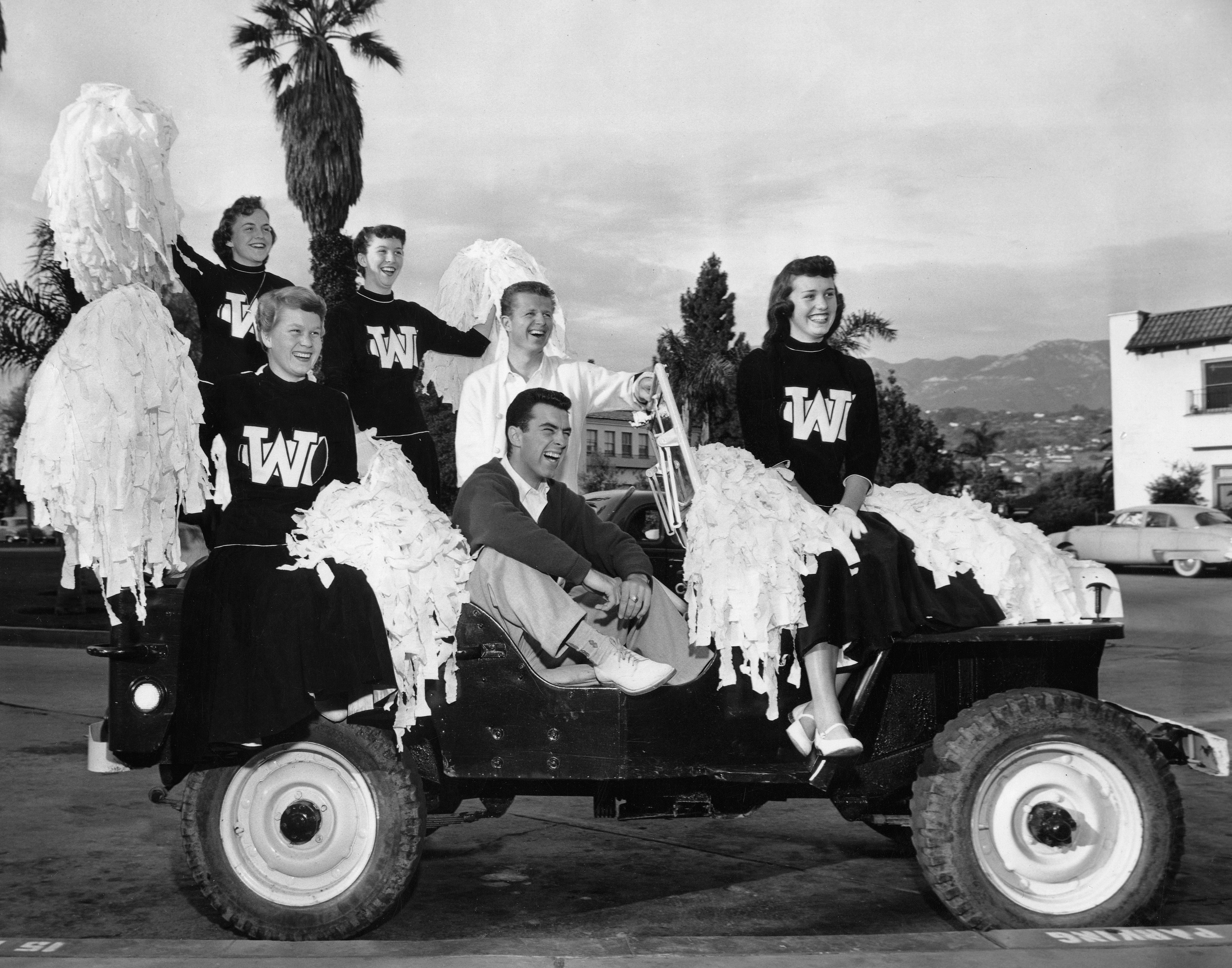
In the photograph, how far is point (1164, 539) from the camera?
24.6 meters

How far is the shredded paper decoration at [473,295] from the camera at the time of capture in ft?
18.5

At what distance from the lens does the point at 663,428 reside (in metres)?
4.16

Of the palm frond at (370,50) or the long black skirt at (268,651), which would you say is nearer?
the long black skirt at (268,651)

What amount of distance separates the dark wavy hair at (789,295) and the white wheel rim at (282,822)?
2145mm

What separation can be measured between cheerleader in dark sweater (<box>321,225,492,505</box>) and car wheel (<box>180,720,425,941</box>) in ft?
6.58

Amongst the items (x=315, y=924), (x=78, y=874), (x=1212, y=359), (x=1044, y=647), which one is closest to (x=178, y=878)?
(x=78, y=874)

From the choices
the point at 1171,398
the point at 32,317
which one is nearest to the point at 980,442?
the point at 1171,398

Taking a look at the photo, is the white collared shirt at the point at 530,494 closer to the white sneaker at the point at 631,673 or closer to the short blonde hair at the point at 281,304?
the white sneaker at the point at 631,673

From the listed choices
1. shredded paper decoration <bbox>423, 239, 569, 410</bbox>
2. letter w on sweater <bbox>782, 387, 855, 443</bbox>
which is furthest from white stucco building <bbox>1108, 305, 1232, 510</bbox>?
letter w on sweater <bbox>782, 387, 855, 443</bbox>

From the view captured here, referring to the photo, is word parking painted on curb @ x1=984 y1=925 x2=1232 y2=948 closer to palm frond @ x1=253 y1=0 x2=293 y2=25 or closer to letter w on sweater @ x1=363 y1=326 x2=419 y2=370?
letter w on sweater @ x1=363 y1=326 x2=419 y2=370

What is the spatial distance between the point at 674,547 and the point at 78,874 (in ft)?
13.0

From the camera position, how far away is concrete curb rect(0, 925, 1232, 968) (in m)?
3.19

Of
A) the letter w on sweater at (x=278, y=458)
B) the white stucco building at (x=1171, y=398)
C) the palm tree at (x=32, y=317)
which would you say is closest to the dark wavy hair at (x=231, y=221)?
the letter w on sweater at (x=278, y=458)

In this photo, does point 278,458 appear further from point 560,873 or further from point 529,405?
point 560,873
